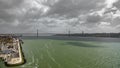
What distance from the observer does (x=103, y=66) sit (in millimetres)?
42219

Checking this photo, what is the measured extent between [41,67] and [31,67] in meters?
2.92

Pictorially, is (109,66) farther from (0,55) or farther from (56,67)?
(0,55)

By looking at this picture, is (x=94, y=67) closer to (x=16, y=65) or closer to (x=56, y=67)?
(x=56, y=67)

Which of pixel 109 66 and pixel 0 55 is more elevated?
pixel 0 55

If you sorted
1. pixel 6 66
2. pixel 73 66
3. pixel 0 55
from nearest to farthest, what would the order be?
pixel 6 66
pixel 73 66
pixel 0 55

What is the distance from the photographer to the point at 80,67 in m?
40.4

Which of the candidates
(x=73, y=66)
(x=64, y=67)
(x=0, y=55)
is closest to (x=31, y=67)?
(x=64, y=67)

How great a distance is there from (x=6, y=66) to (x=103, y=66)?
2924cm

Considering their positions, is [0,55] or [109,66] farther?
[0,55]

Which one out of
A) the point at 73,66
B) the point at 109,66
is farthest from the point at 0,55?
the point at 109,66

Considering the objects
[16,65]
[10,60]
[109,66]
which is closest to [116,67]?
[109,66]

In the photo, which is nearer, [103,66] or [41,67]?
[41,67]

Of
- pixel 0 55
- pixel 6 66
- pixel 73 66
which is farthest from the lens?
pixel 0 55

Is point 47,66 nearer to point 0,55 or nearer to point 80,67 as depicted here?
point 80,67
